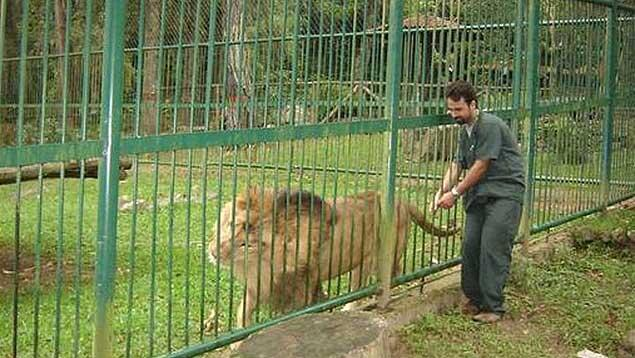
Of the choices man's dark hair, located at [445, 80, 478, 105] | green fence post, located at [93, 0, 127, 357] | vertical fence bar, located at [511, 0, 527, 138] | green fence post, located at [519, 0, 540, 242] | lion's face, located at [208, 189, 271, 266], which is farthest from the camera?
green fence post, located at [519, 0, 540, 242]

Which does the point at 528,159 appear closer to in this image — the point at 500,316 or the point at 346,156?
the point at 500,316

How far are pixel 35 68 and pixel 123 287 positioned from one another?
307 centimetres

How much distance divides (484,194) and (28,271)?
391 cm

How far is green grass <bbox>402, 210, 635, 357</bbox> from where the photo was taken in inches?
212

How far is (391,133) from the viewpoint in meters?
5.57

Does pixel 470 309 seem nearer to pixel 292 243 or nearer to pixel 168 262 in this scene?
pixel 292 243

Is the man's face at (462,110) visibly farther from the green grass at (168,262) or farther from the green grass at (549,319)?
the green grass at (549,319)

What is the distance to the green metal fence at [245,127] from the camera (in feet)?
12.0

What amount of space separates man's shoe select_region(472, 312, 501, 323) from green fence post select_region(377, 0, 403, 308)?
70 cm

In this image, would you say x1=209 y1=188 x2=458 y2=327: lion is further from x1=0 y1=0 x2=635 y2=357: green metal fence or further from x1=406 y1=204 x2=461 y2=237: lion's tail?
x1=406 y1=204 x2=461 y2=237: lion's tail

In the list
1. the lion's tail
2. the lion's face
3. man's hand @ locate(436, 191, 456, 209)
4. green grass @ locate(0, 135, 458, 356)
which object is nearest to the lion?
the lion's face

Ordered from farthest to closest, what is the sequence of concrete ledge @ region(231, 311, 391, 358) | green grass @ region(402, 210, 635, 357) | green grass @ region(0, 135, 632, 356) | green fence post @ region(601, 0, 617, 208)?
green fence post @ region(601, 0, 617, 208) < green grass @ region(402, 210, 635, 357) < green grass @ region(0, 135, 632, 356) < concrete ledge @ region(231, 311, 391, 358)

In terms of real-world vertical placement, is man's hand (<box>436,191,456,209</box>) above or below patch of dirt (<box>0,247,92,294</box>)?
above

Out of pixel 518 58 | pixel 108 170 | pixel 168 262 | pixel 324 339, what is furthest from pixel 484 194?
pixel 108 170
